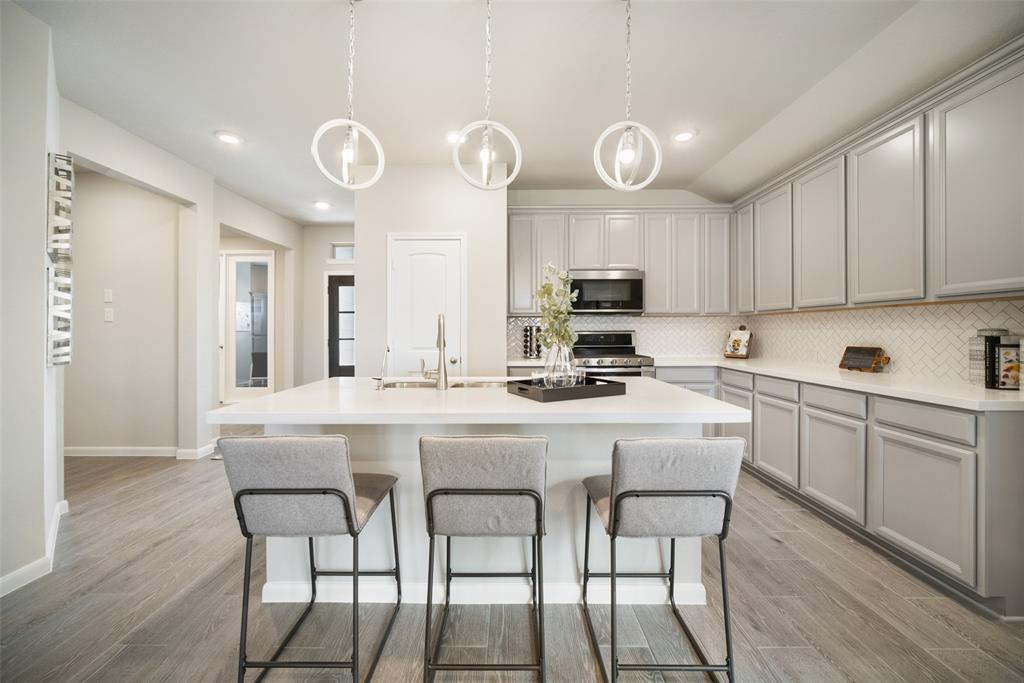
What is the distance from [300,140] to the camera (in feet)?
11.7

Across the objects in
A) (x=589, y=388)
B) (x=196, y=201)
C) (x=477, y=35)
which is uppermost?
(x=477, y=35)

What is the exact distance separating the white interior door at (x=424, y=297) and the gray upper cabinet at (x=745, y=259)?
2.69 meters

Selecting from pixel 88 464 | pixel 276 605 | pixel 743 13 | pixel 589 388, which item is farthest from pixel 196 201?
pixel 743 13

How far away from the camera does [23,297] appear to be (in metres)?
2.15

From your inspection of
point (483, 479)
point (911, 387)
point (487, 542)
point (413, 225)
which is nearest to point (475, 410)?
point (483, 479)

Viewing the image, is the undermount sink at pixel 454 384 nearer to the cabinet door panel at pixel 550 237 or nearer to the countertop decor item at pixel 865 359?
the cabinet door panel at pixel 550 237

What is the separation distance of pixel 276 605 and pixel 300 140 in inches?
128

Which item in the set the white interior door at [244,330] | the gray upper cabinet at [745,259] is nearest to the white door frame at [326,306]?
the white interior door at [244,330]

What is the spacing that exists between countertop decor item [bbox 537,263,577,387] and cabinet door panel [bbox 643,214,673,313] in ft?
9.24

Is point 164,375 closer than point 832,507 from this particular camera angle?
No

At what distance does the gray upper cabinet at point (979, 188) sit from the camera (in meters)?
2.01

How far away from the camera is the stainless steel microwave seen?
177 inches

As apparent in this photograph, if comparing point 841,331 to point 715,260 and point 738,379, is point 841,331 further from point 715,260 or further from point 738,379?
point 715,260

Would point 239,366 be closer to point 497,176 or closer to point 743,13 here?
point 497,176
